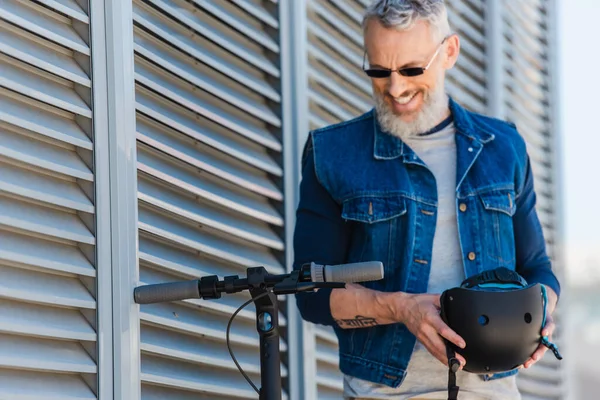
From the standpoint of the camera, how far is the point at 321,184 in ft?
11.6

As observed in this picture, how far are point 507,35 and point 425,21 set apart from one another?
10.2 feet

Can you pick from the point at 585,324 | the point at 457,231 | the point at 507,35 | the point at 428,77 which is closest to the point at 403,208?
the point at 457,231

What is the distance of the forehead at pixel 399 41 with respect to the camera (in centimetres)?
338

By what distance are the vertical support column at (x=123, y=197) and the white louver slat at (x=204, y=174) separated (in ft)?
0.26

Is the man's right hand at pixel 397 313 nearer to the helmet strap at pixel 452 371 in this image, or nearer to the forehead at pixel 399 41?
the helmet strap at pixel 452 371

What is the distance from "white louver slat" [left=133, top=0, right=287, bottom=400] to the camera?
3494 millimetres

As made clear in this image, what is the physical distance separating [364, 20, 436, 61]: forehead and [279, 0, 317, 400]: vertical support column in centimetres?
89

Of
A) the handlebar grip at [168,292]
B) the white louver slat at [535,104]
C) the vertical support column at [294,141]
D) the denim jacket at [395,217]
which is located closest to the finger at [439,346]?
the denim jacket at [395,217]

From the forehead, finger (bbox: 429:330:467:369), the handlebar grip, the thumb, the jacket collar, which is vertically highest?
the forehead

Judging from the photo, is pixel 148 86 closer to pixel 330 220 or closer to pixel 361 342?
pixel 330 220

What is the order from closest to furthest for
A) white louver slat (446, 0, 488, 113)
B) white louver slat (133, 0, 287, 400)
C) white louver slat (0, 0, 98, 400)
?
white louver slat (0, 0, 98, 400) < white louver slat (133, 0, 287, 400) < white louver slat (446, 0, 488, 113)

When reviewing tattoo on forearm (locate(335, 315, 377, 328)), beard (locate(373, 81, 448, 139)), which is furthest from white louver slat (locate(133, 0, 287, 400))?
beard (locate(373, 81, 448, 139))

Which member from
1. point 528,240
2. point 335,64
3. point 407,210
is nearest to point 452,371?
point 407,210

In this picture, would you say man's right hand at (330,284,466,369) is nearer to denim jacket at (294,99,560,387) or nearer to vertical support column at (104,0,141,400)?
denim jacket at (294,99,560,387)
